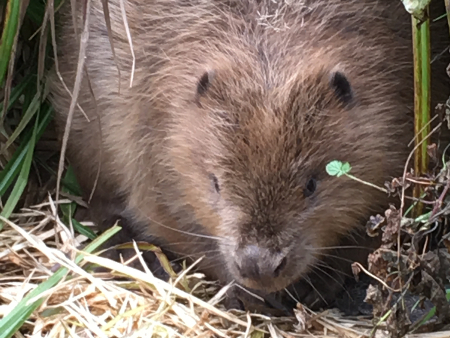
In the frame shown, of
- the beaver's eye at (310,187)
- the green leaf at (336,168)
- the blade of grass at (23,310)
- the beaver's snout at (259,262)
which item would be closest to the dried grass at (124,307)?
the blade of grass at (23,310)

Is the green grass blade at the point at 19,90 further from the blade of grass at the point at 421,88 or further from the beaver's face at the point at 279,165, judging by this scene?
the blade of grass at the point at 421,88

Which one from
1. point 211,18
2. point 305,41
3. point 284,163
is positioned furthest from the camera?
point 211,18

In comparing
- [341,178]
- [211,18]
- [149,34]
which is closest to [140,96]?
[149,34]

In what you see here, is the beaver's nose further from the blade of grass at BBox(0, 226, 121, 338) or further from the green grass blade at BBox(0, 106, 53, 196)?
the green grass blade at BBox(0, 106, 53, 196)

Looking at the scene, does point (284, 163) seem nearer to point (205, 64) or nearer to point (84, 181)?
point (205, 64)

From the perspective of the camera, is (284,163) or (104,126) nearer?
(284,163)

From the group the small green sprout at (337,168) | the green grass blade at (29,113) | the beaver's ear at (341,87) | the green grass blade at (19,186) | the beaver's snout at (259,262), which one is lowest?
the green grass blade at (19,186)

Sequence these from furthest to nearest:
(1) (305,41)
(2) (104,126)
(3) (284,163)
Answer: (2) (104,126), (1) (305,41), (3) (284,163)

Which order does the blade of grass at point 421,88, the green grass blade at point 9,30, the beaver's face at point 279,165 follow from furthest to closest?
the green grass blade at point 9,30
the beaver's face at point 279,165
the blade of grass at point 421,88
